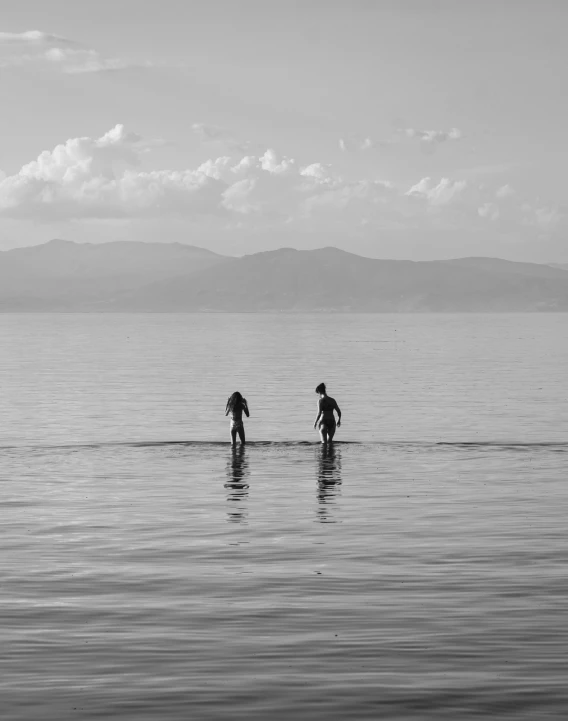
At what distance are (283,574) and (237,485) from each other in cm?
1113

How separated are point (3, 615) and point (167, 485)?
45.7 ft

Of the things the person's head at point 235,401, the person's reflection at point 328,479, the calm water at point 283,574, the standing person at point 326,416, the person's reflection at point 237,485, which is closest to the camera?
the calm water at point 283,574

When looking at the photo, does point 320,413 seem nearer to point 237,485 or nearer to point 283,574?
point 237,485

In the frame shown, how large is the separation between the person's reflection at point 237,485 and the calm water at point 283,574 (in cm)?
14

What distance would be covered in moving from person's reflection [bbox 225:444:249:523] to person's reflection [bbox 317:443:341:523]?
193 centimetres

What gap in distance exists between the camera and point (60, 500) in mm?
28188

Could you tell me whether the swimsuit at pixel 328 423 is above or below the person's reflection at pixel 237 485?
above

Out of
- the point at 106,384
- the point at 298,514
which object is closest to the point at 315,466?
the point at 298,514

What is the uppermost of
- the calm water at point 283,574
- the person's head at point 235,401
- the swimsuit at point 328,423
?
the person's head at point 235,401

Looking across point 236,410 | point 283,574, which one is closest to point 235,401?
point 236,410

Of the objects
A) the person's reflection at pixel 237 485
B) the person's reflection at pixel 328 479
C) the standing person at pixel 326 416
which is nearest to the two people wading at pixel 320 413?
the standing person at pixel 326 416

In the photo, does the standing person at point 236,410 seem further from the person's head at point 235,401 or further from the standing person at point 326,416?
the standing person at point 326,416

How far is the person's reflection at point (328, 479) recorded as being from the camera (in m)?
26.5

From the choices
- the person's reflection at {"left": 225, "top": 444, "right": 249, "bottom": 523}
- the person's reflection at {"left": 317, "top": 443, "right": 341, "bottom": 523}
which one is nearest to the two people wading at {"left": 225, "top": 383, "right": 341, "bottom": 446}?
the person's reflection at {"left": 317, "top": 443, "right": 341, "bottom": 523}
